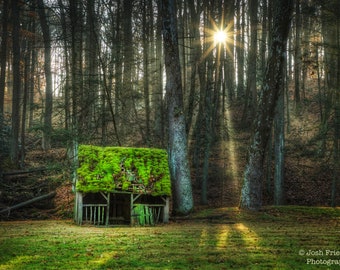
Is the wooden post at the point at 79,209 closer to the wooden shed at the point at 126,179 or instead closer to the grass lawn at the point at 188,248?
the wooden shed at the point at 126,179

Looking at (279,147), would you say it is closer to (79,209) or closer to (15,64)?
(79,209)

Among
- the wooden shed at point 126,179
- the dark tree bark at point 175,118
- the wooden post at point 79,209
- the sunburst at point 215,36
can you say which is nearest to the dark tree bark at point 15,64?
the wooden shed at point 126,179

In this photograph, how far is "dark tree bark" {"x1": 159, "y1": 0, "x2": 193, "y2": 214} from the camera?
651 inches

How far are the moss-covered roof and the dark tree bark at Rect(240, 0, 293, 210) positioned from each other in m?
3.45

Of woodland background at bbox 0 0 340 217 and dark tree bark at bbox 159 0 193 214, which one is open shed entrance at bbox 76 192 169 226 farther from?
woodland background at bbox 0 0 340 217

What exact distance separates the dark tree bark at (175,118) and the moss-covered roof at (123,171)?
62 centimetres

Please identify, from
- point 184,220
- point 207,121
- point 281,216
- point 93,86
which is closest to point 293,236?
point 281,216

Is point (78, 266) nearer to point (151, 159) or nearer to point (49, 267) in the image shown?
point (49, 267)

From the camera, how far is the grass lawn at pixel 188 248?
25.0 feet

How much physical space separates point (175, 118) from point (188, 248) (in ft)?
27.0

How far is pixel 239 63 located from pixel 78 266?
31159 millimetres

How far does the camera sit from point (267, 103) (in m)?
15.2

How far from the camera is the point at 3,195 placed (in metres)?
18.0

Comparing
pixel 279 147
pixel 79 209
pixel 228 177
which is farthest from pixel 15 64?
pixel 279 147
